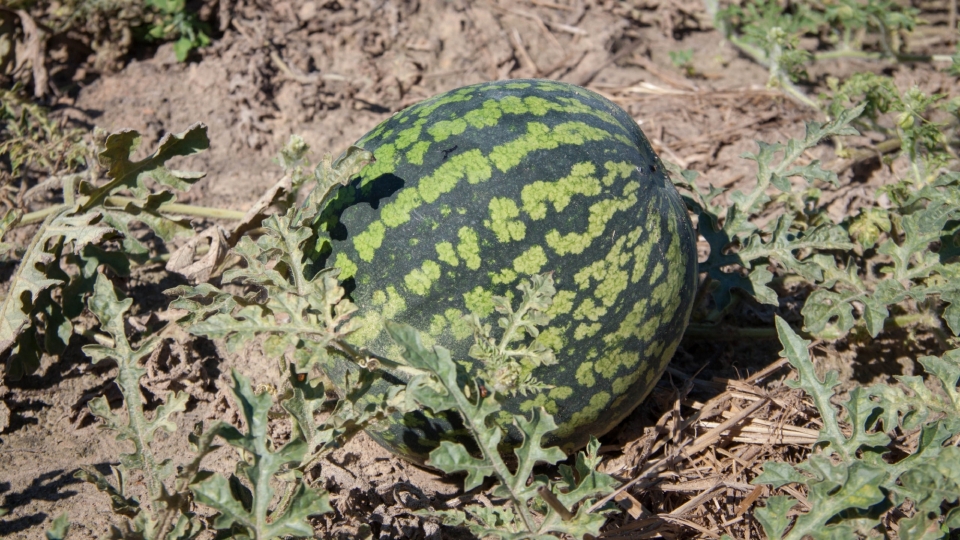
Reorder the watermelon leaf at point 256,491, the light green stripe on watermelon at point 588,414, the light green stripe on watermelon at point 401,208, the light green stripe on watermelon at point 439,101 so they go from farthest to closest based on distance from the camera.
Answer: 1. the light green stripe on watermelon at point 439,101
2. the light green stripe on watermelon at point 588,414
3. the light green stripe on watermelon at point 401,208
4. the watermelon leaf at point 256,491

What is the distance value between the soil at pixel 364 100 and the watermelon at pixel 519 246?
0.67m

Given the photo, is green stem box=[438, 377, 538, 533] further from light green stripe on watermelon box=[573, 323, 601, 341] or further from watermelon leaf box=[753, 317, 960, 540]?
watermelon leaf box=[753, 317, 960, 540]

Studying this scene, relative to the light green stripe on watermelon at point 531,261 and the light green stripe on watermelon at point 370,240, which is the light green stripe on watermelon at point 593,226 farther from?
the light green stripe on watermelon at point 370,240

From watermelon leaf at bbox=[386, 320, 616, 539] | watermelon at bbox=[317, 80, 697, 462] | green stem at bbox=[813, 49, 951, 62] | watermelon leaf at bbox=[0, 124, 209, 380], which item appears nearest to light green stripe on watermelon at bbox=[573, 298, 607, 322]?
watermelon at bbox=[317, 80, 697, 462]

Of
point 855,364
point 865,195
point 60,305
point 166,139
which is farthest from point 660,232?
point 60,305

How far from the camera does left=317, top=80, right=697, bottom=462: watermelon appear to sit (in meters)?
2.51

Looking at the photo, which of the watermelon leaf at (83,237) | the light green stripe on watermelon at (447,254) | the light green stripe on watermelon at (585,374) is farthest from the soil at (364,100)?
the light green stripe on watermelon at (447,254)

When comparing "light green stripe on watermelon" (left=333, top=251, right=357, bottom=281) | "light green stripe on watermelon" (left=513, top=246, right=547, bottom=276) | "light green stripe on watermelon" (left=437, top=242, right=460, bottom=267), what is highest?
"light green stripe on watermelon" (left=437, top=242, right=460, bottom=267)

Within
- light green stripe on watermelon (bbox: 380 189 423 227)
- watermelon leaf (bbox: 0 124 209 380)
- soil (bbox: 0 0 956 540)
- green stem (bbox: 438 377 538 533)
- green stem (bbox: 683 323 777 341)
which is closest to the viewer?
green stem (bbox: 438 377 538 533)

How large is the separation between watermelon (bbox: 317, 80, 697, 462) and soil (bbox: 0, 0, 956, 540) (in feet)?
2.20

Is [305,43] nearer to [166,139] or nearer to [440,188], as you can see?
[166,139]

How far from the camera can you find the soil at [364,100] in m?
3.26

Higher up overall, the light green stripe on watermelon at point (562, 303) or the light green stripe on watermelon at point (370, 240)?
the light green stripe on watermelon at point (370, 240)

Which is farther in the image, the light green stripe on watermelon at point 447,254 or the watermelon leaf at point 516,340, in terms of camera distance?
the light green stripe on watermelon at point 447,254
